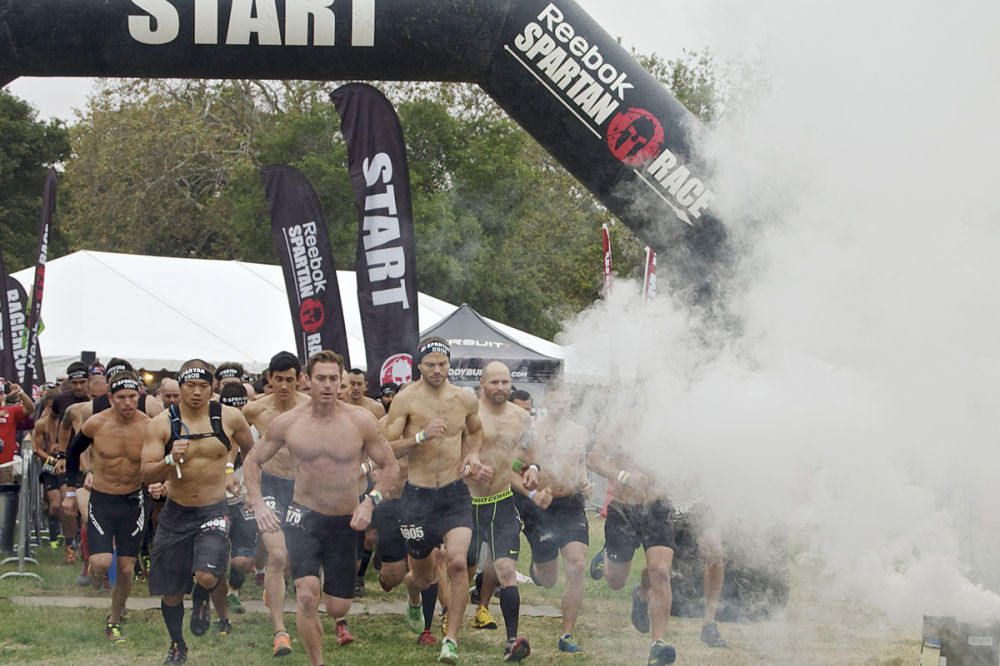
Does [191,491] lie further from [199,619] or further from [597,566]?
[597,566]

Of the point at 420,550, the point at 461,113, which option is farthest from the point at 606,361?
the point at 461,113

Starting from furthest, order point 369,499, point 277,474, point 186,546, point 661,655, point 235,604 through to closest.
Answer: point 235,604, point 277,474, point 186,546, point 661,655, point 369,499

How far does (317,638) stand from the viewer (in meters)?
7.01

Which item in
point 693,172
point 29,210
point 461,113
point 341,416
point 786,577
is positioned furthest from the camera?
point 29,210

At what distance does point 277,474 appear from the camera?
30.1 feet

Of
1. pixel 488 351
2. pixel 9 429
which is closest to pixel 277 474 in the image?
pixel 488 351

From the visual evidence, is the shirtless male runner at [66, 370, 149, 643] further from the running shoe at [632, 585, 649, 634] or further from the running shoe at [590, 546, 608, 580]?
the running shoe at [590, 546, 608, 580]

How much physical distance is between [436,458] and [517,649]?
1479 mm

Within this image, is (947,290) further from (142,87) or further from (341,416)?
(142,87)

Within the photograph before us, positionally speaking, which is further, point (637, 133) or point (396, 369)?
point (396, 369)

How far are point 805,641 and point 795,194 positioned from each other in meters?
4.25

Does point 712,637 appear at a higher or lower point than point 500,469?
lower

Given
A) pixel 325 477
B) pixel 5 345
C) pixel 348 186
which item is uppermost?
pixel 348 186

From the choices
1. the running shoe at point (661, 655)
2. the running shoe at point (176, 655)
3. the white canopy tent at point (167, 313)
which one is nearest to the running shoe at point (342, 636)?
the running shoe at point (176, 655)
